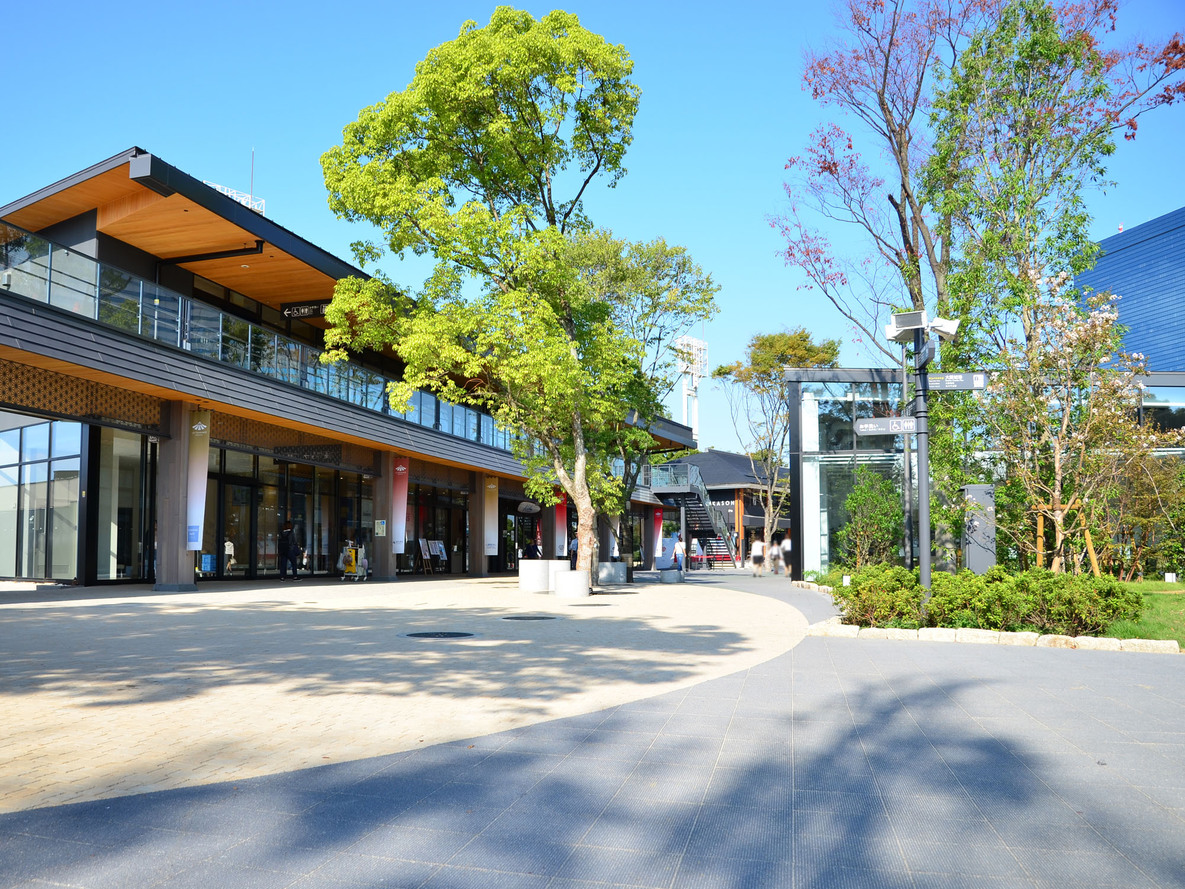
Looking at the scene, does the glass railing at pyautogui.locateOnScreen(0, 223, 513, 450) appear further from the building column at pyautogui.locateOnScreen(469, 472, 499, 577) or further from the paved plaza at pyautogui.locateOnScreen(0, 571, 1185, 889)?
the paved plaza at pyautogui.locateOnScreen(0, 571, 1185, 889)

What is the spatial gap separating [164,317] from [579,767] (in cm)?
1473

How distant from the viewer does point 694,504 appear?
5028 centimetres

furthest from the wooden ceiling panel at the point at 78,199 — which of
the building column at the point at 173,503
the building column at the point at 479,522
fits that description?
the building column at the point at 479,522

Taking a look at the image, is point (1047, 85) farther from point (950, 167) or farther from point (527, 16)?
point (527, 16)

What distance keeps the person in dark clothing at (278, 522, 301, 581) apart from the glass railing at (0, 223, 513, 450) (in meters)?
3.91

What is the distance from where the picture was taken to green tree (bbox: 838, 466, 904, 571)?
2211 centimetres

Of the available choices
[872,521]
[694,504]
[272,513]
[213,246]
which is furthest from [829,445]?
[694,504]

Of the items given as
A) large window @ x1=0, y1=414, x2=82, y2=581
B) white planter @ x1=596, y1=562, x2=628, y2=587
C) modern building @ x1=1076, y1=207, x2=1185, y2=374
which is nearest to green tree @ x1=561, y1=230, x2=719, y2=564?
white planter @ x1=596, y1=562, x2=628, y2=587

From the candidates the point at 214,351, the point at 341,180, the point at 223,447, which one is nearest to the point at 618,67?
the point at 341,180

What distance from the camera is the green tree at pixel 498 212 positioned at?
1906 centimetres

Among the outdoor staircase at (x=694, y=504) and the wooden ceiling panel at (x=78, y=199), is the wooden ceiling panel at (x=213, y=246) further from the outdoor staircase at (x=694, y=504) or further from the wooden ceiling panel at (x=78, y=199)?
the outdoor staircase at (x=694, y=504)

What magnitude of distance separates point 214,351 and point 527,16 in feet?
33.0

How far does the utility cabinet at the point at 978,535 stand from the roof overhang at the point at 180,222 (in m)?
16.1

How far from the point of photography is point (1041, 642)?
10.7 metres
